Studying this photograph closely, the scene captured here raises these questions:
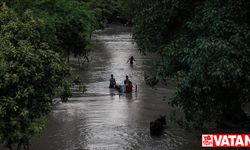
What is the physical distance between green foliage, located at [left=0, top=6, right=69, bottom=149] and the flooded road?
5.73m

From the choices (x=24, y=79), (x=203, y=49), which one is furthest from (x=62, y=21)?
(x=203, y=49)

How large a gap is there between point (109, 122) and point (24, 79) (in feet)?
33.3

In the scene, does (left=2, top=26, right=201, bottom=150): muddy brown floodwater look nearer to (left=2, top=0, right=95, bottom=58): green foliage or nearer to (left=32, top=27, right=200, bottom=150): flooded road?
(left=32, top=27, right=200, bottom=150): flooded road

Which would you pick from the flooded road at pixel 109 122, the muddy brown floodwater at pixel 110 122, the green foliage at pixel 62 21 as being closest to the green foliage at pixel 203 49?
the flooded road at pixel 109 122

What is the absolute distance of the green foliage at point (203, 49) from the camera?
12180mm

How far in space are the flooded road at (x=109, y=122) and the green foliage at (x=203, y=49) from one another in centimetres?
439

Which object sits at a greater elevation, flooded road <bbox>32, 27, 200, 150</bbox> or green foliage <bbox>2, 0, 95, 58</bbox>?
green foliage <bbox>2, 0, 95, 58</bbox>

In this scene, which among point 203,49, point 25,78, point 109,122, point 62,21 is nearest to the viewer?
point 203,49

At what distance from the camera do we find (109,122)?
2212cm

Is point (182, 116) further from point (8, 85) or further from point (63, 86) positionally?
point (8, 85)

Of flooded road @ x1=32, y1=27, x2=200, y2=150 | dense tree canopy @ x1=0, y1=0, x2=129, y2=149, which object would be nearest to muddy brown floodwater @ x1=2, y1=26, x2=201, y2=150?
flooded road @ x1=32, y1=27, x2=200, y2=150

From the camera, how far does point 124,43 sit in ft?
211

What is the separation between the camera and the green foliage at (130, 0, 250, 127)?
12180mm

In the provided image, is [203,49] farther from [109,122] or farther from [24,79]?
[109,122]
